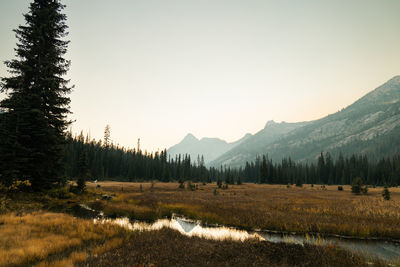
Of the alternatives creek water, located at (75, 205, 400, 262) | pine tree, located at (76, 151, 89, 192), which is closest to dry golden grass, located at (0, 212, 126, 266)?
creek water, located at (75, 205, 400, 262)

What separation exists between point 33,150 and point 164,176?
89.8 m

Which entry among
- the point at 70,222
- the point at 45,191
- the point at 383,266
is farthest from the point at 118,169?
the point at 383,266

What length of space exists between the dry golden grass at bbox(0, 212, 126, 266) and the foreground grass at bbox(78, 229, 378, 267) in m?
1.74

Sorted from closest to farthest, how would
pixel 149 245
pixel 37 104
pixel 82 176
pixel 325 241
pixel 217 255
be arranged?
pixel 217 255
pixel 149 245
pixel 325 241
pixel 37 104
pixel 82 176

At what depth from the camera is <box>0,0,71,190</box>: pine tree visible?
1795 centimetres

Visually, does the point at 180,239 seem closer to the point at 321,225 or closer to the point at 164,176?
the point at 321,225

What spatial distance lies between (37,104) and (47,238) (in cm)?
1621

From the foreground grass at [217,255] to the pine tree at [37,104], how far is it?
14486 mm

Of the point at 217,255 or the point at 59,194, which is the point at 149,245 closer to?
the point at 217,255

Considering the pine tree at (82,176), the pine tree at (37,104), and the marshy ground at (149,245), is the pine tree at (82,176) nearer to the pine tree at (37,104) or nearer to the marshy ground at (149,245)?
the pine tree at (37,104)

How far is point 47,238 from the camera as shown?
988 centimetres

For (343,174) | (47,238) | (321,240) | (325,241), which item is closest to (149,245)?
(47,238)

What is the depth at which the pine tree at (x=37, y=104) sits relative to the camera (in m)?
18.0

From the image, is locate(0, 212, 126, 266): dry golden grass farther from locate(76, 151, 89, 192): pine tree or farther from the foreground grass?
locate(76, 151, 89, 192): pine tree
